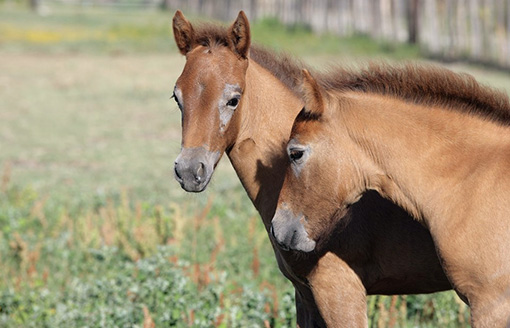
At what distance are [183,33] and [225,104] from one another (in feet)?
1.81

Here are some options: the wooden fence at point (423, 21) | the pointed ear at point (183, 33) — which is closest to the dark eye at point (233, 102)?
the pointed ear at point (183, 33)

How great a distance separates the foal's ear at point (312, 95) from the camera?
418cm

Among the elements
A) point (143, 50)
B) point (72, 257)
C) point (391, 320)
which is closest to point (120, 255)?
point (72, 257)

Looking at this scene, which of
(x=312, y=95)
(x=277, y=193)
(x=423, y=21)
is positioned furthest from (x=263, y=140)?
(x=423, y=21)

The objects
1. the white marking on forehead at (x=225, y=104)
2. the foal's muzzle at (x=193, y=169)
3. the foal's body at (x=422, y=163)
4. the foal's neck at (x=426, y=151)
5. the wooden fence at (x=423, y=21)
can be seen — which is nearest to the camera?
the foal's body at (x=422, y=163)

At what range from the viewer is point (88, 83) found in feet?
59.2

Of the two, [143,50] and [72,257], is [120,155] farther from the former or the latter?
[143,50]

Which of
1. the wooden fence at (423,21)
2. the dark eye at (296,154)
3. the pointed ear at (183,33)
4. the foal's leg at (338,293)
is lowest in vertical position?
the wooden fence at (423,21)

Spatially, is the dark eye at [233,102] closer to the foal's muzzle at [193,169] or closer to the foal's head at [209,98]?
the foal's head at [209,98]

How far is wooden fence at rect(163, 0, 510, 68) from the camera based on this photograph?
18.2 metres

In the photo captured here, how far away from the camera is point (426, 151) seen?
4.13m

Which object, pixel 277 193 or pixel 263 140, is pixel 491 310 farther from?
pixel 263 140

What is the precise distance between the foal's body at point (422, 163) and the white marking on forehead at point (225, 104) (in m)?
0.47

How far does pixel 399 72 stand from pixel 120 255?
3.82 meters
